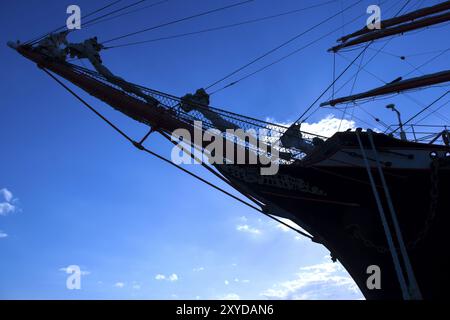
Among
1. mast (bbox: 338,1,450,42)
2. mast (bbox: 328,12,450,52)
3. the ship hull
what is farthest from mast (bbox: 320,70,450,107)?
the ship hull

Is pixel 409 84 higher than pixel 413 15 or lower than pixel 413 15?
lower

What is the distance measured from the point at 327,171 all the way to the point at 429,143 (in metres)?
4.32

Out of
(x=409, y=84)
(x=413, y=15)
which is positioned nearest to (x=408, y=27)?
(x=413, y=15)

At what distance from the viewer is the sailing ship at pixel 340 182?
13.1 meters

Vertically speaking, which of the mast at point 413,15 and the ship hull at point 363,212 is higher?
the mast at point 413,15

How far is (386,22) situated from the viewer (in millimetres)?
21828

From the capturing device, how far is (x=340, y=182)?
45.2ft

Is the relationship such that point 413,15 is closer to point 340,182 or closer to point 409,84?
point 409,84

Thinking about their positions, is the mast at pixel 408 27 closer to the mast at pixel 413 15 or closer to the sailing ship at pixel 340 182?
the mast at pixel 413 15

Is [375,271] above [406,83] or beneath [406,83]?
beneath

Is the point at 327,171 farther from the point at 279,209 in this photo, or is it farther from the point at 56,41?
the point at 56,41

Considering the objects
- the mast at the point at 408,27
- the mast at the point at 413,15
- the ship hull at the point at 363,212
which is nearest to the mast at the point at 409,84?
the mast at the point at 408,27
